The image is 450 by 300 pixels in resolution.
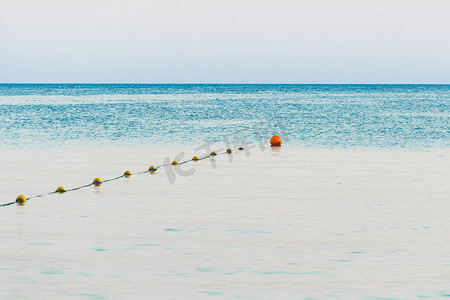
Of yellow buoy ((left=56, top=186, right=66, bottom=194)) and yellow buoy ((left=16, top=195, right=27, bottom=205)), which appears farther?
yellow buoy ((left=56, top=186, right=66, bottom=194))

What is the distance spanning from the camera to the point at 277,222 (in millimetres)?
10008

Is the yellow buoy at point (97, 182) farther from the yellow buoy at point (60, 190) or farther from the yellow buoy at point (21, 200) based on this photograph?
the yellow buoy at point (21, 200)

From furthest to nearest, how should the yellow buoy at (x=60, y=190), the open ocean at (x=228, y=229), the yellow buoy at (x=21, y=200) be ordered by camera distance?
the yellow buoy at (x=60, y=190) < the yellow buoy at (x=21, y=200) < the open ocean at (x=228, y=229)

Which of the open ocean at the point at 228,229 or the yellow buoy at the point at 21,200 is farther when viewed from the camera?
the yellow buoy at the point at 21,200

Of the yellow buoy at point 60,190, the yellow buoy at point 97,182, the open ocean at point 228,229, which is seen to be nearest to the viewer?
the open ocean at point 228,229

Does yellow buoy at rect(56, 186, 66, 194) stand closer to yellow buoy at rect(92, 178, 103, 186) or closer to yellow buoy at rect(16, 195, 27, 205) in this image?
yellow buoy at rect(92, 178, 103, 186)

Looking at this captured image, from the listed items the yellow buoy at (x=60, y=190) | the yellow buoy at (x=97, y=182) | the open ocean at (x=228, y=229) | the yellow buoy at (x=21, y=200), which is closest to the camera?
the open ocean at (x=228, y=229)

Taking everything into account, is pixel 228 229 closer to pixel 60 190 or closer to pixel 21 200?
pixel 21 200

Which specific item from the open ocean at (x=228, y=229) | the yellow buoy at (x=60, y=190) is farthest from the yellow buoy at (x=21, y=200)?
the yellow buoy at (x=60, y=190)

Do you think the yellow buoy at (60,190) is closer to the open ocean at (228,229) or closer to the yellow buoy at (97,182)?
the open ocean at (228,229)

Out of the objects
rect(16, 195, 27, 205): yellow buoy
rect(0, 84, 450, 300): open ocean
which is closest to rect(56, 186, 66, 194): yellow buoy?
rect(0, 84, 450, 300): open ocean

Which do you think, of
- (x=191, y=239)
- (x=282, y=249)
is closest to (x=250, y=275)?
(x=282, y=249)

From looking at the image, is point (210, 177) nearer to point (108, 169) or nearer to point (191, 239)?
point (108, 169)

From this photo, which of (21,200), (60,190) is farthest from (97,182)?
(21,200)
